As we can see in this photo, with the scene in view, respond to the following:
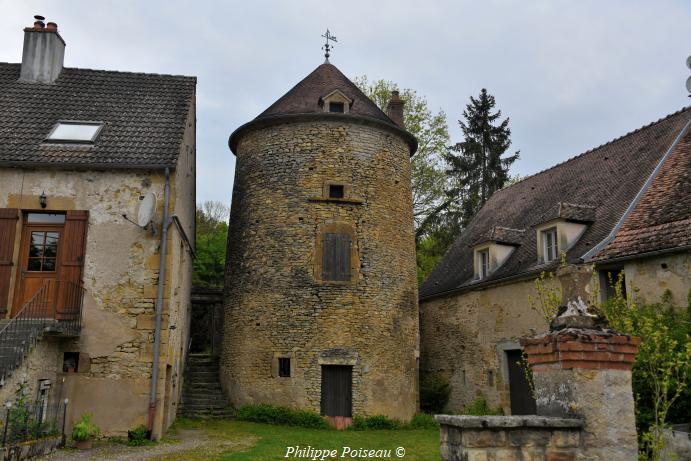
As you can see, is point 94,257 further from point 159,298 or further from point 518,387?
point 518,387

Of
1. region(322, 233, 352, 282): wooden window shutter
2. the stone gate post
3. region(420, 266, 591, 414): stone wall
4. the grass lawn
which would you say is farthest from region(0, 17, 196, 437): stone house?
the stone gate post

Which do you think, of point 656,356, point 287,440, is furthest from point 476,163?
point 656,356

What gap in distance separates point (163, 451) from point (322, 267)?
7.17m

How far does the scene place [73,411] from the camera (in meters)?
11.9

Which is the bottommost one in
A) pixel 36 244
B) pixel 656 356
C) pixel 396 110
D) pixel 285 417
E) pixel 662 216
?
pixel 285 417

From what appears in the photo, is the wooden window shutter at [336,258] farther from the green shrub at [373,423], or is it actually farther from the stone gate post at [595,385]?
the stone gate post at [595,385]

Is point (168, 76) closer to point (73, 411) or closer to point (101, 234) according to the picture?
point (101, 234)

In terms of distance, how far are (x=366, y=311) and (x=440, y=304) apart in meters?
4.46

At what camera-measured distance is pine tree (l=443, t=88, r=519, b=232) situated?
97.5 ft

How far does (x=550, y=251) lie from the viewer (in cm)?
1628

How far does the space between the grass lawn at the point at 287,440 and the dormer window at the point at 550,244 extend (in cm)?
547

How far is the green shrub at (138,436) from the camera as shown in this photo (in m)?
11.7

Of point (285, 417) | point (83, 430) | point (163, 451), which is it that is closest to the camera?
point (83, 430)

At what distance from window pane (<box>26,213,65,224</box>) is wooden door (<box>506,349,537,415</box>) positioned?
1154 centimetres
